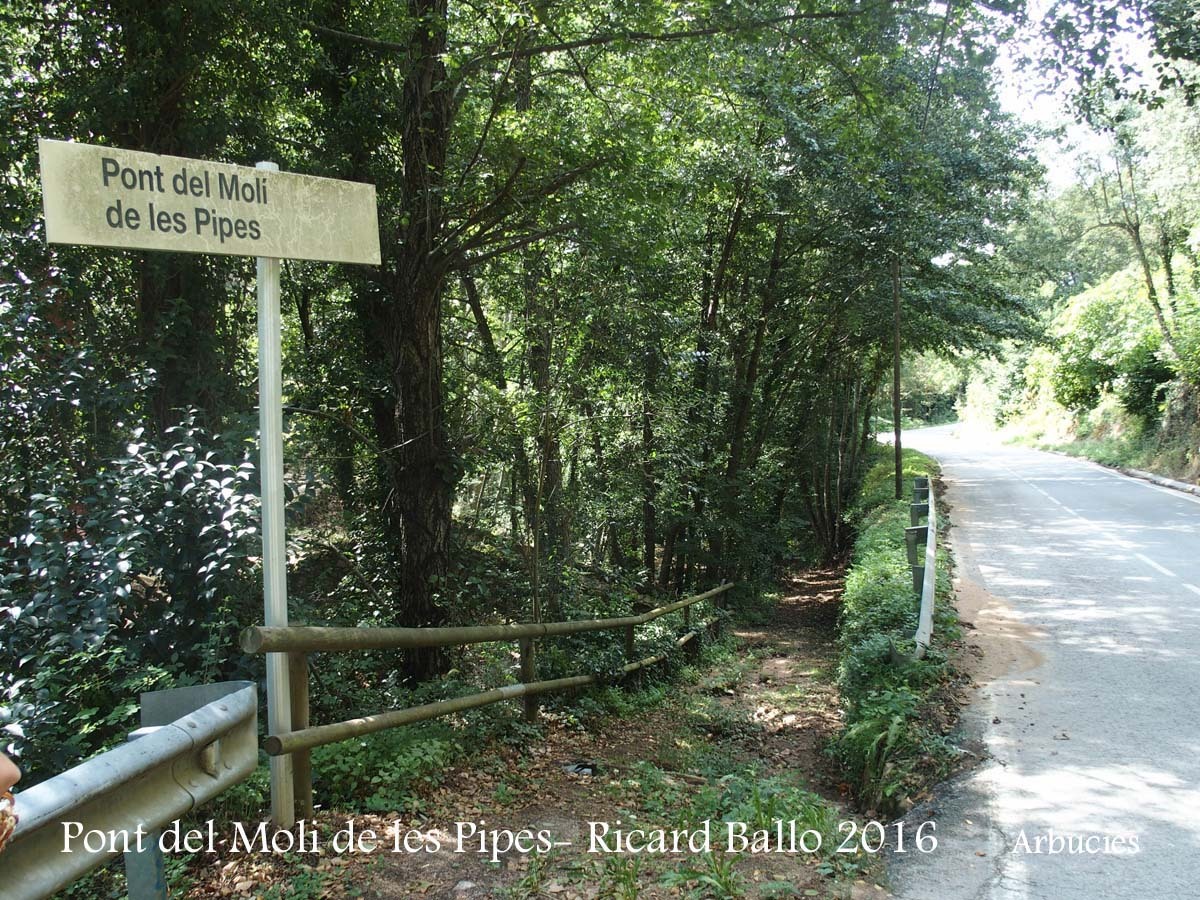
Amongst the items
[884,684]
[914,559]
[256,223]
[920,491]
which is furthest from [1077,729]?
[920,491]

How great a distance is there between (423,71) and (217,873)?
5.87 metres

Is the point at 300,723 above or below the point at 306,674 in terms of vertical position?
below

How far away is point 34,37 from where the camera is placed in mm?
6730

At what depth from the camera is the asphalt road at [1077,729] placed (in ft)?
12.4

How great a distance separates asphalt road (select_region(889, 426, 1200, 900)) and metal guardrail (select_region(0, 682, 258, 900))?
9.45ft

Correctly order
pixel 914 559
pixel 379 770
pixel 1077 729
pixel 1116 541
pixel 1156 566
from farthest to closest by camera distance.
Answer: pixel 1116 541, pixel 1156 566, pixel 914 559, pixel 1077 729, pixel 379 770

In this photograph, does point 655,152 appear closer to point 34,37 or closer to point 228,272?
point 228,272

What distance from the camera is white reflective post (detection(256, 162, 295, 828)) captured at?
3.56 meters

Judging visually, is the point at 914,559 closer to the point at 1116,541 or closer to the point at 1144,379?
the point at 1116,541

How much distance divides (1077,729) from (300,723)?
5.05 m

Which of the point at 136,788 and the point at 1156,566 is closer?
the point at 136,788

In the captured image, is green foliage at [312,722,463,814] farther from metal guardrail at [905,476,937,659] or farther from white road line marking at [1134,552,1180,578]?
white road line marking at [1134,552,1180,578]

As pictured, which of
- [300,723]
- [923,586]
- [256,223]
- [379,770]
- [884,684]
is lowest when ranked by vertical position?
[884,684]

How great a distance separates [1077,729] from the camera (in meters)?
5.68
